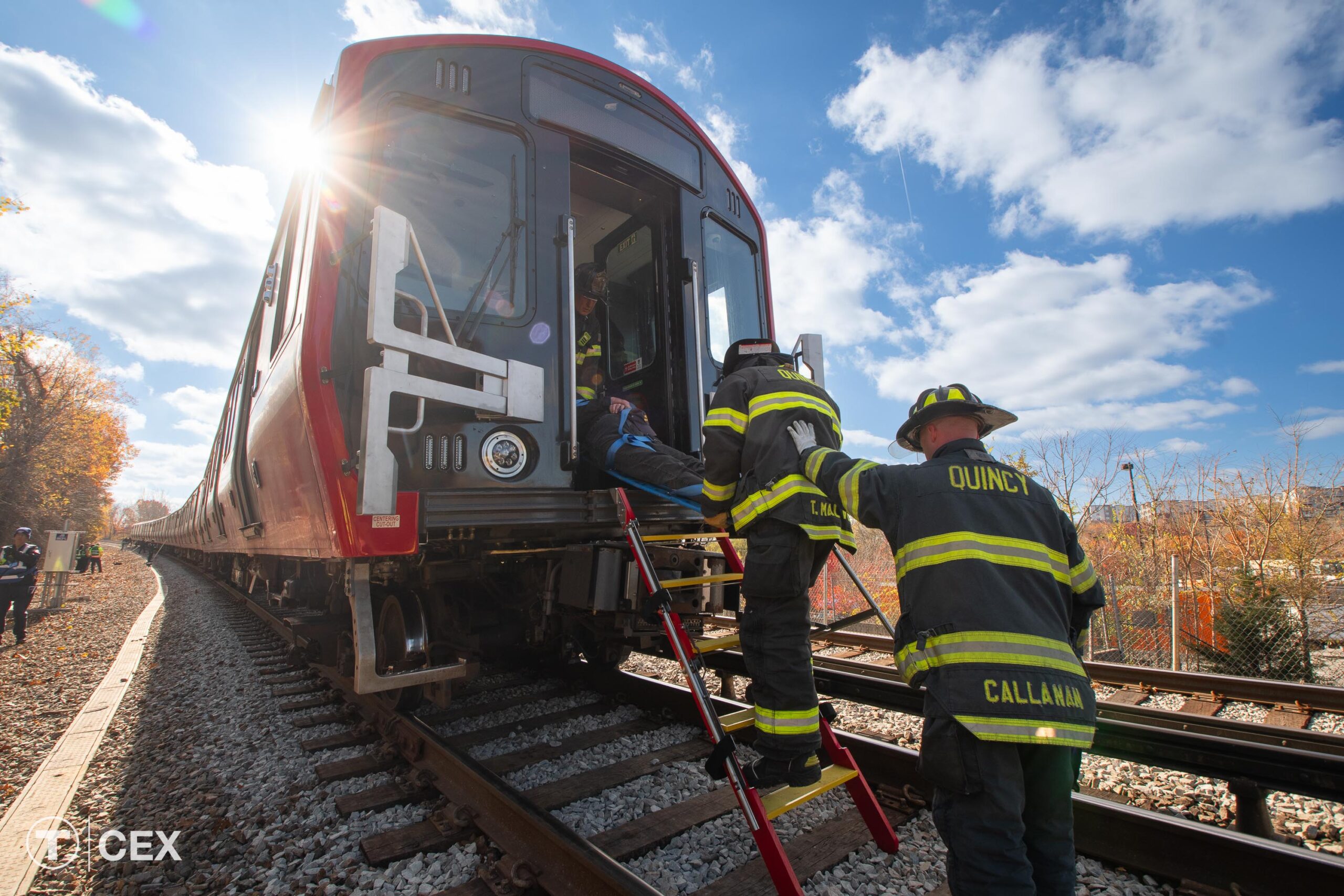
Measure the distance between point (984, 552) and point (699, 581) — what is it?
1.61 meters

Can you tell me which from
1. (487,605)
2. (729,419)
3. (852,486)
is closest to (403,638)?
(487,605)

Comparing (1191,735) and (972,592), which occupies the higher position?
(972,592)

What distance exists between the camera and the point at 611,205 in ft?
16.1

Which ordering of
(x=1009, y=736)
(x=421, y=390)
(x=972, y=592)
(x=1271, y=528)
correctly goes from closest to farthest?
(x=1009, y=736) → (x=972, y=592) → (x=421, y=390) → (x=1271, y=528)

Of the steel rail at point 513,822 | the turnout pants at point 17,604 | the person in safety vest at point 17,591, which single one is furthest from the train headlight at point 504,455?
the turnout pants at point 17,604

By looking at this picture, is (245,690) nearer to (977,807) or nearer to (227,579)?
(977,807)

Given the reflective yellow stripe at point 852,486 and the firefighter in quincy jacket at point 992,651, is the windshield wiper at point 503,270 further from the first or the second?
the firefighter in quincy jacket at point 992,651

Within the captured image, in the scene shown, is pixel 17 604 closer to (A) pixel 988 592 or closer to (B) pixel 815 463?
(B) pixel 815 463

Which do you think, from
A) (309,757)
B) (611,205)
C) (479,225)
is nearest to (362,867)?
(309,757)

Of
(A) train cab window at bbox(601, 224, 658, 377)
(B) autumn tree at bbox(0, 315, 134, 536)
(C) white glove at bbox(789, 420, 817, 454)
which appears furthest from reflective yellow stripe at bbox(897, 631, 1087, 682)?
(B) autumn tree at bbox(0, 315, 134, 536)

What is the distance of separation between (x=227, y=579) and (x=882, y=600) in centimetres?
1500

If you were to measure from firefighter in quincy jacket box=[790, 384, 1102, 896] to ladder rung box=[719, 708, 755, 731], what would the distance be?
2.84 ft

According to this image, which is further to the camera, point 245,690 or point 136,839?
point 245,690

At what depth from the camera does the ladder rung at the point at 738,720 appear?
2.55 meters
